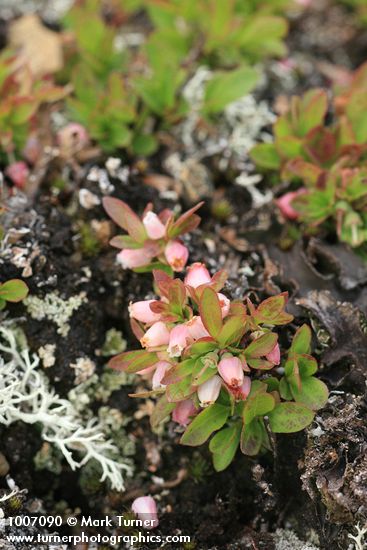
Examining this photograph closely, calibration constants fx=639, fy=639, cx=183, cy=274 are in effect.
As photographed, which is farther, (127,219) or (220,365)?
(127,219)

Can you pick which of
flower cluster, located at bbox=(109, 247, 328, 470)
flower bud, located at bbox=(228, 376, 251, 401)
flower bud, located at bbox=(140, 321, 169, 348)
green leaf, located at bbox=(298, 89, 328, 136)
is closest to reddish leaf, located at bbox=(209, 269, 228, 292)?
flower cluster, located at bbox=(109, 247, 328, 470)

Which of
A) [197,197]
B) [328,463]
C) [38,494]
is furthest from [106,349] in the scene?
[328,463]

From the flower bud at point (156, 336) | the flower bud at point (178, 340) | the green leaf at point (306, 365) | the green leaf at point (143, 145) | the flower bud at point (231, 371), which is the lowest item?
the green leaf at point (306, 365)

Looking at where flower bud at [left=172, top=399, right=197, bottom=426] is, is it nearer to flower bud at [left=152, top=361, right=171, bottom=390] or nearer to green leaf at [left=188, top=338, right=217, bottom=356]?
flower bud at [left=152, top=361, right=171, bottom=390]

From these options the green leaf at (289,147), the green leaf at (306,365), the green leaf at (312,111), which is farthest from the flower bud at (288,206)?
the green leaf at (306,365)

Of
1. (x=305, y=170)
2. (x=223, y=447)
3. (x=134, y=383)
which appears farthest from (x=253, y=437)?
(x=305, y=170)

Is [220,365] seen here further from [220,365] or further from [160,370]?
[160,370]

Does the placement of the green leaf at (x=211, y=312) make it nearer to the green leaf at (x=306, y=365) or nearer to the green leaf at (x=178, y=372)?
the green leaf at (x=178, y=372)

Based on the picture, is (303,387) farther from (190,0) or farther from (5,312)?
(190,0)
